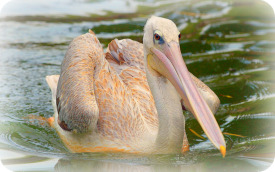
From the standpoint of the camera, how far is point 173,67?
3.75m

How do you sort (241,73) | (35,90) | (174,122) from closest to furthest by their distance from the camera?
(174,122) → (35,90) → (241,73)

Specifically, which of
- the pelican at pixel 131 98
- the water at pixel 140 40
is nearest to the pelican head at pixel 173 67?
the pelican at pixel 131 98

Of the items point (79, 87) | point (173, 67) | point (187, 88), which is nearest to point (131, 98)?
point (79, 87)

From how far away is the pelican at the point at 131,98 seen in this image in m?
3.74

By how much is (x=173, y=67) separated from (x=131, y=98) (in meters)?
0.98

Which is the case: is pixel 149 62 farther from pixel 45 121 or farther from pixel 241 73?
pixel 241 73

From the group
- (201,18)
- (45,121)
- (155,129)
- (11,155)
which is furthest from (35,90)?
(201,18)

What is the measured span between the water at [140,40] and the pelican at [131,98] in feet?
0.52

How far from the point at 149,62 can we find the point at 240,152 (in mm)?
1245

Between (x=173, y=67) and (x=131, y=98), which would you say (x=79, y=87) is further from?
(x=173, y=67)

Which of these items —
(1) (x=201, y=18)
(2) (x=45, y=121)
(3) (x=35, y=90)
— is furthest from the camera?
(1) (x=201, y=18)

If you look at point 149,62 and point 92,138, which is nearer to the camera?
point 149,62

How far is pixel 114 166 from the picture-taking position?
4027 mm

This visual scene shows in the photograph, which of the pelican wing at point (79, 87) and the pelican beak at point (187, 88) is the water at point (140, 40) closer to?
the pelican wing at point (79, 87)
